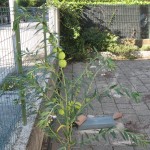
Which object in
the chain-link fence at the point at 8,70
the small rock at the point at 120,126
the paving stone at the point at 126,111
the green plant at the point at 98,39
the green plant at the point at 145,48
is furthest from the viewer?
the green plant at the point at 145,48

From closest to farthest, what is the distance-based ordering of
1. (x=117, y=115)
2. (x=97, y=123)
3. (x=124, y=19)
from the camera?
(x=97, y=123) → (x=117, y=115) → (x=124, y=19)

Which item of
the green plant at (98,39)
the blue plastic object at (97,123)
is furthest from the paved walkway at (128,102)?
the green plant at (98,39)

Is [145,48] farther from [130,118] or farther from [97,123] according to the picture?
[97,123]

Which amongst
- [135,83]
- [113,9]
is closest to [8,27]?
[135,83]

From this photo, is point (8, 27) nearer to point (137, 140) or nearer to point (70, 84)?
point (70, 84)

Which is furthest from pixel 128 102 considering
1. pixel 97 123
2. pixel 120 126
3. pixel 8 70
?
pixel 8 70

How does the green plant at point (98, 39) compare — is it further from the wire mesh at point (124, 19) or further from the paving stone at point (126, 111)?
the paving stone at point (126, 111)

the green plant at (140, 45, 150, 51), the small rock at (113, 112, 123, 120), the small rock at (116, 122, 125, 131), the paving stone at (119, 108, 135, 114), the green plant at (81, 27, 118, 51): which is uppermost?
the green plant at (81, 27, 118, 51)

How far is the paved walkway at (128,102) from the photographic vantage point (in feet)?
12.4

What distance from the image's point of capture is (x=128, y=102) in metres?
4.89

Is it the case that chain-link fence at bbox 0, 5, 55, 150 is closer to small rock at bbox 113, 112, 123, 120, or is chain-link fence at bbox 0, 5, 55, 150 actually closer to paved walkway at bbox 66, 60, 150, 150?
paved walkway at bbox 66, 60, 150, 150

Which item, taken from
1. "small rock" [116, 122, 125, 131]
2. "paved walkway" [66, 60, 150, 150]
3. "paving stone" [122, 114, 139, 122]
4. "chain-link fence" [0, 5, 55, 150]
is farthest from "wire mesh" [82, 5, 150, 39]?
"chain-link fence" [0, 5, 55, 150]

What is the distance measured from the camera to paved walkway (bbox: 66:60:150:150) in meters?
3.79

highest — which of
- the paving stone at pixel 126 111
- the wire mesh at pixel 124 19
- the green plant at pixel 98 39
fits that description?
the wire mesh at pixel 124 19
